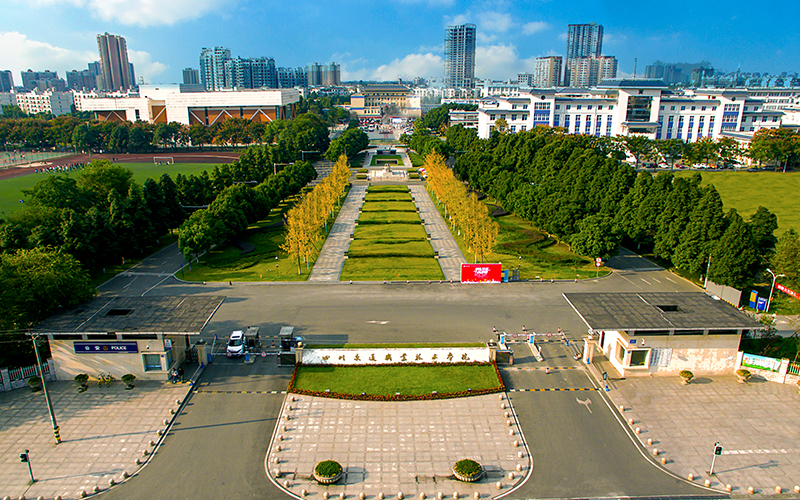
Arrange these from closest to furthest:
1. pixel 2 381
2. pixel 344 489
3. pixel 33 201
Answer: pixel 344 489
pixel 2 381
pixel 33 201

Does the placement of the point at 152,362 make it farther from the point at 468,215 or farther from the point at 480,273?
the point at 468,215

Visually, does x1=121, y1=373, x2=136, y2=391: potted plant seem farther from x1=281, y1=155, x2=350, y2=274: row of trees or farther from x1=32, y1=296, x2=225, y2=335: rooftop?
x1=281, y1=155, x2=350, y2=274: row of trees

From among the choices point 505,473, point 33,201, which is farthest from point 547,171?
point 33,201

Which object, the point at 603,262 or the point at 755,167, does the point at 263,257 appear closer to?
the point at 603,262

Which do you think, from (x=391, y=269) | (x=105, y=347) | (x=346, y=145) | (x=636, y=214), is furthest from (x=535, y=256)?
(x=346, y=145)

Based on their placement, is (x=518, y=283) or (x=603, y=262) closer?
(x=518, y=283)

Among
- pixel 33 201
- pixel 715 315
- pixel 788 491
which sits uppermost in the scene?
pixel 33 201
